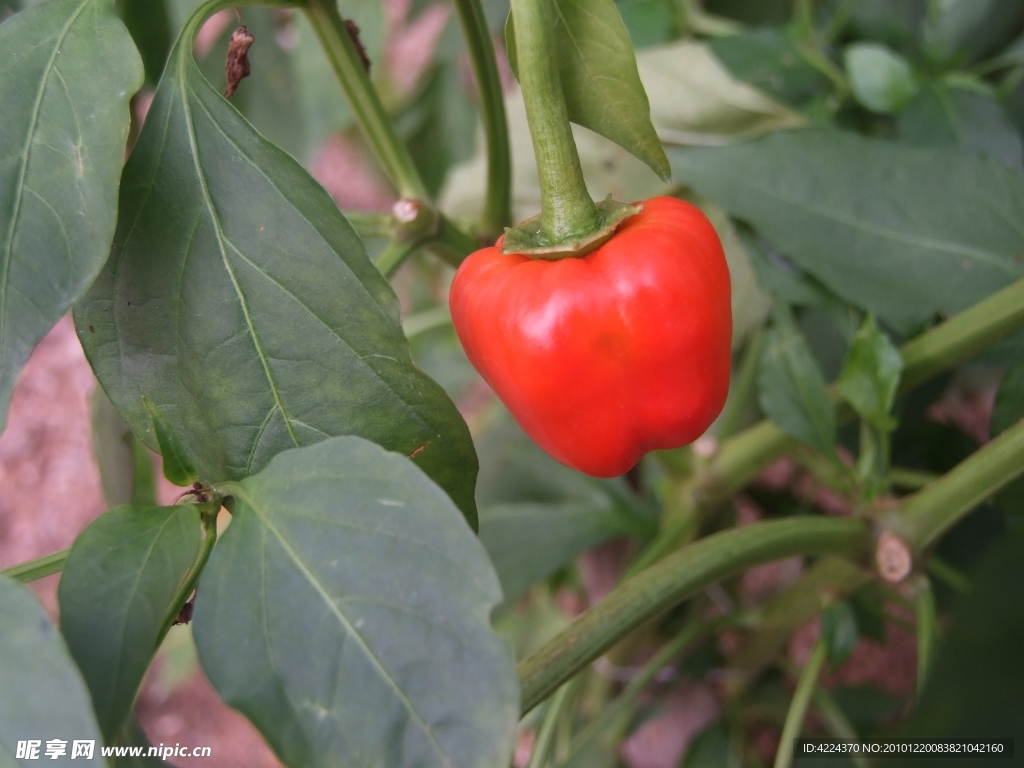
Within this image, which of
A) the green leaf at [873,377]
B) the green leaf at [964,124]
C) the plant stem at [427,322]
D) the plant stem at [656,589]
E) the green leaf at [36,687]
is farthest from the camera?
the plant stem at [427,322]

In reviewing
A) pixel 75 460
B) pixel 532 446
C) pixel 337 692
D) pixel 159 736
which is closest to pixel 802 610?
pixel 532 446

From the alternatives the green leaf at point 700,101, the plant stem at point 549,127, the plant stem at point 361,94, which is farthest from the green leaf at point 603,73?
the green leaf at point 700,101

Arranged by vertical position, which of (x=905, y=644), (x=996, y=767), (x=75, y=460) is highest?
(x=996, y=767)

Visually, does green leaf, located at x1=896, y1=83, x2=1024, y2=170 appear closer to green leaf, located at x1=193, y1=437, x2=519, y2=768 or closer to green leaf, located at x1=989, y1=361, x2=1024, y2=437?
green leaf, located at x1=989, y1=361, x2=1024, y2=437

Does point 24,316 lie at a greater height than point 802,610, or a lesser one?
greater

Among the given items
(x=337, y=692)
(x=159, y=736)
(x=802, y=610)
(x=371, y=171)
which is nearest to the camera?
(x=337, y=692)

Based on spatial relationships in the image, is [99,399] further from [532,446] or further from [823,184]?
[823,184]

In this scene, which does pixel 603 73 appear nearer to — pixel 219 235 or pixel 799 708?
pixel 219 235

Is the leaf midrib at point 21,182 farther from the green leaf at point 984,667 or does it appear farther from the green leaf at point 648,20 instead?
the green leaf at point 648,20

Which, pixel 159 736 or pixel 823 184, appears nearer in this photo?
pixel 823 184
